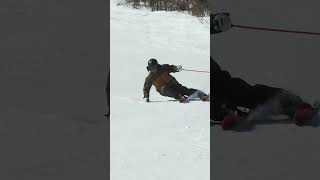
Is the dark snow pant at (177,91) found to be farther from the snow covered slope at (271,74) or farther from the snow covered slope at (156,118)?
the snow covered slope at (271,74)

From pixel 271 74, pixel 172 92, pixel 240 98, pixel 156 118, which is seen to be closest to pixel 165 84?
pixel 172 92

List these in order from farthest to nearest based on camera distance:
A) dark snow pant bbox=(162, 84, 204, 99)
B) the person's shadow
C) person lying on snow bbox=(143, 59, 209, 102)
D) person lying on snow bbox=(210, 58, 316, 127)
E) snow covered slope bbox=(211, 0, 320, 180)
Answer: dark snow pant bbox=(162, 84, 204, 99) → person lying on snow bbox=(143, 59, 209, 102) → person lying on snow bbox=(210, 58, 316, 127) → the person's shadow → snow covered slope bbox=(211, 0, 320, 180)

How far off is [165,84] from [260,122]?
3.81ft

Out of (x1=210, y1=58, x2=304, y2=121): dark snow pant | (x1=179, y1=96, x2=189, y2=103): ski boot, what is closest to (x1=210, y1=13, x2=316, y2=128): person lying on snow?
(x1=210, y1=58, x2=304, y2=121): dark snow pant

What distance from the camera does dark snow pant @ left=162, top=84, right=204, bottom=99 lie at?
16.8 ft

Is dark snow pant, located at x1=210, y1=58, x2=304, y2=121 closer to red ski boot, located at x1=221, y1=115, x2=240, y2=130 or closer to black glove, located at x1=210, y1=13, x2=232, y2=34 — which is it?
red ski boot, located at x1=221, y1=115, x2=240, y2=130

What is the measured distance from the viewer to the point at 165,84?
5.09m

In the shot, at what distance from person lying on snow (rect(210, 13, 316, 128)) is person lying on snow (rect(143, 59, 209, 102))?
634 mm

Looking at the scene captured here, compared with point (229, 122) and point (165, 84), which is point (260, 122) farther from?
point (165, 84)

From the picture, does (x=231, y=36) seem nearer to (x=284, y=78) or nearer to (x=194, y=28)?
(x=194, y=28)

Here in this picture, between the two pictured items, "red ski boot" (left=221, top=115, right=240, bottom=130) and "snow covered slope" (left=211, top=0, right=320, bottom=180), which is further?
"red ski boot" (left=221, top=115, right=240, bottom=130)

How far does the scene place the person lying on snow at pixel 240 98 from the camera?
432 cm

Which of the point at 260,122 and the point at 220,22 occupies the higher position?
the point at 220,22
